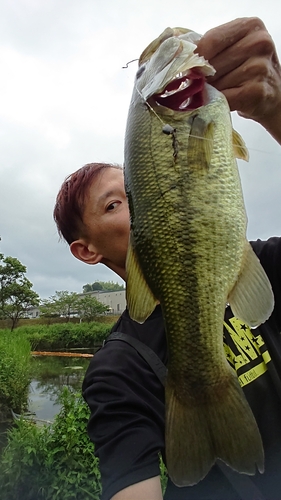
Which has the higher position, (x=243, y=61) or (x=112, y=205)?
(x=243, y=61)

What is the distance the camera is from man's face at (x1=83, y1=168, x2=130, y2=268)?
1.96 m

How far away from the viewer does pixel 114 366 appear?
1684mm

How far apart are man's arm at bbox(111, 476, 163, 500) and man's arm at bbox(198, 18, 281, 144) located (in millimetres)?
1309

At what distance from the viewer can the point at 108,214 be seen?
197cm

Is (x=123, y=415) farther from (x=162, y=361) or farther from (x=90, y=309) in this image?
(x=90, y=309)

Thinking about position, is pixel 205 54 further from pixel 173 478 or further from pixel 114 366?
pixel 173 478

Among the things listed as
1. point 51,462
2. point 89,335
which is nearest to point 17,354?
point 51,462

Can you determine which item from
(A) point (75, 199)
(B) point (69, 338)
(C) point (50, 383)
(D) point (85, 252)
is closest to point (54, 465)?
(D) point (85, 252)

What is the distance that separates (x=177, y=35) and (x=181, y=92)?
221 mm

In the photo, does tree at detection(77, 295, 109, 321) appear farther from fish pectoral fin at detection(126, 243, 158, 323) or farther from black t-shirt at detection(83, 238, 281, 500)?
fish pectoral fin at detection(126, 243, 158, 323)

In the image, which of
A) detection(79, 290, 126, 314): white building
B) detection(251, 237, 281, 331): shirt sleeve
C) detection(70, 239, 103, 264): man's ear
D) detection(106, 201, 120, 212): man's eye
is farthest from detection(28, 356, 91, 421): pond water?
detection(79, 290, 126, 314): white building

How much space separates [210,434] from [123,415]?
1.43 feet

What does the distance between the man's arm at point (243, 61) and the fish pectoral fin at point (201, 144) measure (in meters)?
0.21

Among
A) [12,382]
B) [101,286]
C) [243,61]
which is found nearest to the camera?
[243,61]
